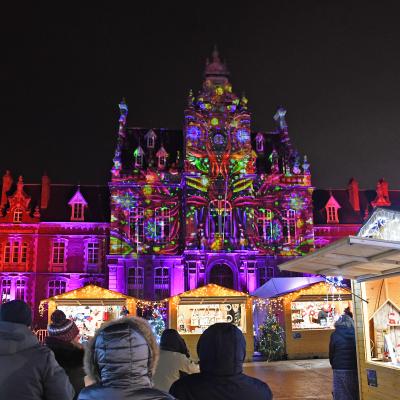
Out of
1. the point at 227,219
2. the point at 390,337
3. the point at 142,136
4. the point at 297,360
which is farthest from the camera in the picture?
the point at 142,136

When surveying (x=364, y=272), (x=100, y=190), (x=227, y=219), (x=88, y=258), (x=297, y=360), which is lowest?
(x=297, y=360)

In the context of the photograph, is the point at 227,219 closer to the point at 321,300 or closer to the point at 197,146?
the point at 197,146

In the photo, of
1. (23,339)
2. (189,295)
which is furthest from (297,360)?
(23,339)

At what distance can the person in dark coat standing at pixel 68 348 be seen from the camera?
A: 4.93 metres

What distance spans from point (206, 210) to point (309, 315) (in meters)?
10.8

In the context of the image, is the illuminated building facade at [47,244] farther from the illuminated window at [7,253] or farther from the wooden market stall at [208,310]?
the wooden market stall at [208,310]

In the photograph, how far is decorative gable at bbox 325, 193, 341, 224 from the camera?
34.6 m

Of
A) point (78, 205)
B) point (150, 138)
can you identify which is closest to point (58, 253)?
point (78, 205)

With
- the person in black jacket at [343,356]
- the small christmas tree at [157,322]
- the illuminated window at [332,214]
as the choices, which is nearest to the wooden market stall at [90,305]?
the small christmas tree at [157,322]

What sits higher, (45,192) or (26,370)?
(45,192)

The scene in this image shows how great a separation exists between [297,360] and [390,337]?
1261 cm

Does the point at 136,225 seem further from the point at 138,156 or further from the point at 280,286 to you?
the point at 280,286

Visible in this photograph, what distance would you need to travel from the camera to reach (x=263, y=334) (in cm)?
2197

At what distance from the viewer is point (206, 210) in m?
30.6
